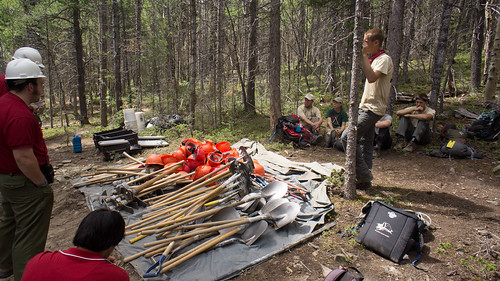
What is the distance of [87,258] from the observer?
5.12ft

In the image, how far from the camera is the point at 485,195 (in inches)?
169

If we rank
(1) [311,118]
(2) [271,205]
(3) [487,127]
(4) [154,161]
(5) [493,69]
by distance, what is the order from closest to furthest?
1. (2) [271,205]
2. (4) [154,161]
3. (3) [487,127]
4. (1) [311,118]
5. (5) [493,69]

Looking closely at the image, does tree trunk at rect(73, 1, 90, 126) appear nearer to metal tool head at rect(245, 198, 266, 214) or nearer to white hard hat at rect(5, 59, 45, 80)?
white hard hat at rect(5, 59, 45, 80)

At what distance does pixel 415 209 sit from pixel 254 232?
7.53ft

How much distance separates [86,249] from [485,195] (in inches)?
207

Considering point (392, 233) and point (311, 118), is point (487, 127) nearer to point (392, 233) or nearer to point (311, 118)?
point (311, 118)

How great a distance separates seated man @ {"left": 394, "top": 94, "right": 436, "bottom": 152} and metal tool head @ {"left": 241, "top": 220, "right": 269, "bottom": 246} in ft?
14.9

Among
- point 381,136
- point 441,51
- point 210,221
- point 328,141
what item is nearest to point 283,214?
point 210,221

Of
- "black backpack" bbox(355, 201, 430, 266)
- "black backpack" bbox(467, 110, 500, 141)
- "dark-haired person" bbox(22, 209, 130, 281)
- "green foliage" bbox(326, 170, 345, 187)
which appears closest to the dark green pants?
"dark-haired person" bbox(22, 209, 130, 281)

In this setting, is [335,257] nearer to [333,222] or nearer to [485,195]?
[333,222]

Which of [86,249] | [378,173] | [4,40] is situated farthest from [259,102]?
[4,40]

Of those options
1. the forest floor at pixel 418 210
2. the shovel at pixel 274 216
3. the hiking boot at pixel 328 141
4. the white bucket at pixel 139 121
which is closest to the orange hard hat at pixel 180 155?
the forest floor at pixel 418 210

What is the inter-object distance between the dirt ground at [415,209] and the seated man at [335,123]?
0.80 meters

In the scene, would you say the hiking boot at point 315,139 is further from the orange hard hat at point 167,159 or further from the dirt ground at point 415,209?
the orange hard hat at point 167,159
